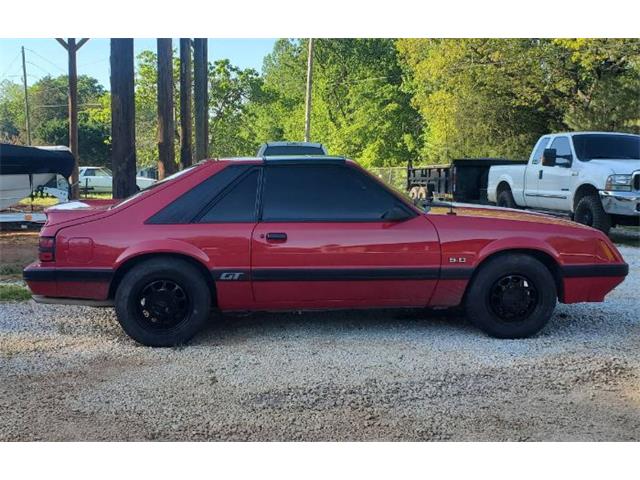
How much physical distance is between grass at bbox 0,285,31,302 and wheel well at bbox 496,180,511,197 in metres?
9.56

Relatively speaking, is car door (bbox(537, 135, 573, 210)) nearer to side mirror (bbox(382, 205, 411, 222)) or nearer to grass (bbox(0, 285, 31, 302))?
side mirror (bbox(382, 205, 411, 222))

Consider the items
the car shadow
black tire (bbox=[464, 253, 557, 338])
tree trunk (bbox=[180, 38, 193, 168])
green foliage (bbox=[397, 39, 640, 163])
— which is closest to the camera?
black tire (bbox=[464, 253, 557, 338])

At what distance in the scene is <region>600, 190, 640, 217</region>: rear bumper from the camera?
968 cm

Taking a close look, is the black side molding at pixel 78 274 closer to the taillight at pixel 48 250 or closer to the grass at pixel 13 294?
the taillight at pixel 48 250

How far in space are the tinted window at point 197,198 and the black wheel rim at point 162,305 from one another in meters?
0.50

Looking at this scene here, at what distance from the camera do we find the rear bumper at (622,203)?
9.68 meters

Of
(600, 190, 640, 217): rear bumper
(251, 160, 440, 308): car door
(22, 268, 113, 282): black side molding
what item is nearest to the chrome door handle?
(251, 160, 440, 308): car door

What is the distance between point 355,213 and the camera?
4.86 metres

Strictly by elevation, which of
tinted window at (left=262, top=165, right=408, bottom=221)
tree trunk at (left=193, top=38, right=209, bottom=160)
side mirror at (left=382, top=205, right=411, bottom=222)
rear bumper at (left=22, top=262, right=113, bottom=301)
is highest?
tree trunk at (left=193, top=38, right=209, bottom=160)

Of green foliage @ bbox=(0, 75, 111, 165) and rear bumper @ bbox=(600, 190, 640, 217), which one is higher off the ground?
green foliage @ bbox=(0, 75, 111, 165)

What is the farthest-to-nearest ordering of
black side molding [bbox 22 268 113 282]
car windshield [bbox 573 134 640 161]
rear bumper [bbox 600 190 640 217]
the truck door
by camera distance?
the truck door, car windshield [bbox 573 134 640 161], rear bumper [bbox 600 190 640 217], black side molding [bbox 22 268 113 282]

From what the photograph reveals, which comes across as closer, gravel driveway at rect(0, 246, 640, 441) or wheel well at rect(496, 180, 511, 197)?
gravel driveway at rect(0, 246, 640, 441)

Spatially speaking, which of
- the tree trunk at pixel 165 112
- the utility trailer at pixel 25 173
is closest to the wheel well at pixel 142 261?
the utility trailer at pixel 25 173
